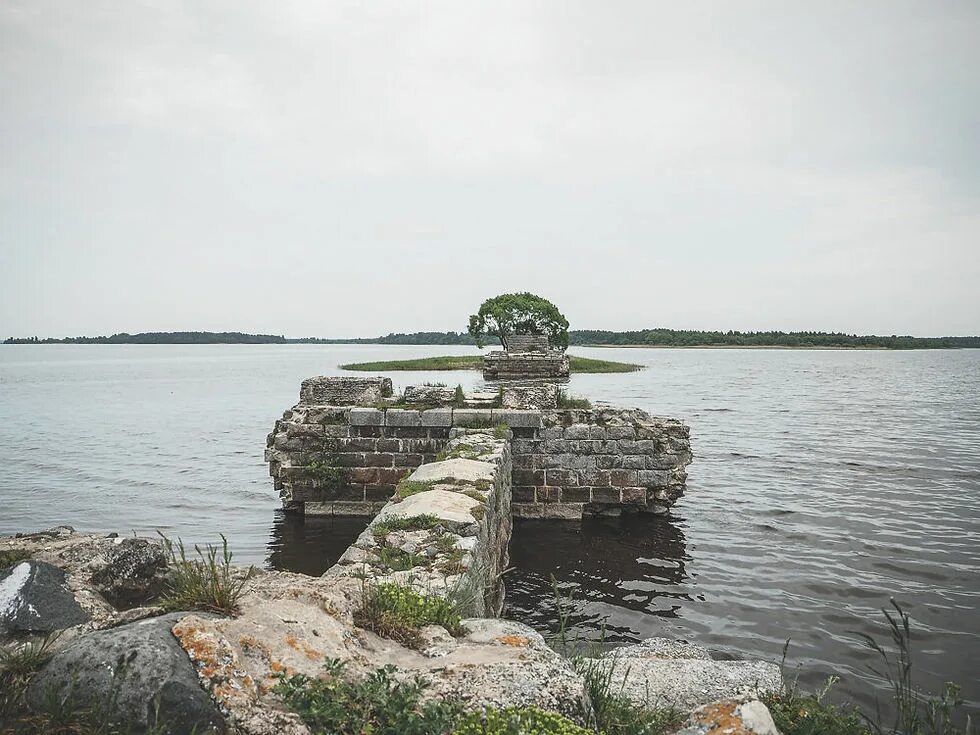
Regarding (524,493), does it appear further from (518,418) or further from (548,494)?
(518,418)

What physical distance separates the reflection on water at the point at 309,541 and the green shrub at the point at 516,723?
20.4ft

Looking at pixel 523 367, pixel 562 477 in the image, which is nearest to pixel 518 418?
pixel 562 477

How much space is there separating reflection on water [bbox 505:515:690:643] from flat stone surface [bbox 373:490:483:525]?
3.77 ft

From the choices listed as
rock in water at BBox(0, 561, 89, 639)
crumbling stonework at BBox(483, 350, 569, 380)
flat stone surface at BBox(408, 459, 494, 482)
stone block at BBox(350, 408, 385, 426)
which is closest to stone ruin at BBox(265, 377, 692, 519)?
stone block at BBox(350, 408, 385, 426)

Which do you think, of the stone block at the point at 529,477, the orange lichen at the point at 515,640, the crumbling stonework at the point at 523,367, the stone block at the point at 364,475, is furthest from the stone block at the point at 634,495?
the crumbling stonework at the point at 523,367

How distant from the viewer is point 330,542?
374 inches

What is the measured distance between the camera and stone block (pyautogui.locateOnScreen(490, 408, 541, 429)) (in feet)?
34.5

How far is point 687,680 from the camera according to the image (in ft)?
11.1

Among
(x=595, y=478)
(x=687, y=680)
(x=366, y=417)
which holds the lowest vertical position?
(x=595, y=478)

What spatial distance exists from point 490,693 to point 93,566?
220 centimetres

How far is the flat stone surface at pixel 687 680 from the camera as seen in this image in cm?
323

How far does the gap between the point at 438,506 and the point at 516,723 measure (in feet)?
12.6

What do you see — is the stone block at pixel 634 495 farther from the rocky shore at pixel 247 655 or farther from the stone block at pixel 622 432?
the rocky shore at pixel 247 655

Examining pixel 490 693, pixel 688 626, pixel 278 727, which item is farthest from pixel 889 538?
pixel 278 727
